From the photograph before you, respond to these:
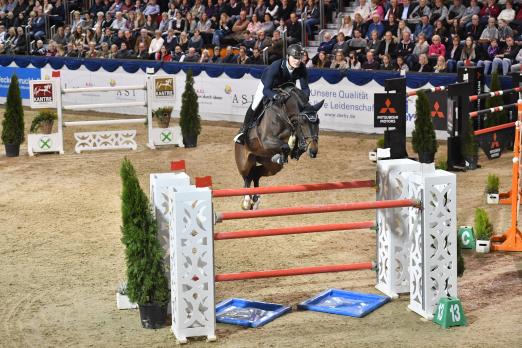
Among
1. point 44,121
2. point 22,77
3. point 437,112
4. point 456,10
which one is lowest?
point 44,121

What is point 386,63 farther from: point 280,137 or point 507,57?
point 280,137

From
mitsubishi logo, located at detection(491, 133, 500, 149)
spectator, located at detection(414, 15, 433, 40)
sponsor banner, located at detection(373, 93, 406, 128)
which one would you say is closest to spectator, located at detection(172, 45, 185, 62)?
spectator, located at detection(414, 15, 433, 40)

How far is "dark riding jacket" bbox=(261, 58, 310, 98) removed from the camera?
450 inches

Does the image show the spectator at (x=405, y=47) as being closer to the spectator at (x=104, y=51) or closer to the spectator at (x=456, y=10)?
the spectator at (x=456, y=10)

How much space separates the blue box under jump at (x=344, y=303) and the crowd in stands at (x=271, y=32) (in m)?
9.83

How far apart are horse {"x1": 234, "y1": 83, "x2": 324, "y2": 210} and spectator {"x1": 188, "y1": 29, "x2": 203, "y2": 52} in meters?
14.0

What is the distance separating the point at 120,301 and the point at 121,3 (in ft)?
75.0

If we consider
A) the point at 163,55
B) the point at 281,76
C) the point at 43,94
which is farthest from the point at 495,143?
the point at 163,55

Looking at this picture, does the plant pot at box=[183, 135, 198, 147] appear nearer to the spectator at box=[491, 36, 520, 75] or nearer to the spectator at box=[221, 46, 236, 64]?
the spectator at box=[221, 46, 236, 64]

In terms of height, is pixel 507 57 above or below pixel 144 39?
below

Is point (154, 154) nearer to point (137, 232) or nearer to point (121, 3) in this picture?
point (137, 232)

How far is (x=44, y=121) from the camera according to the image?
19.7 metres

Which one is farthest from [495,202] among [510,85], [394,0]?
[394,0]

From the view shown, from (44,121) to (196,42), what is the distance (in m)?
7.42
